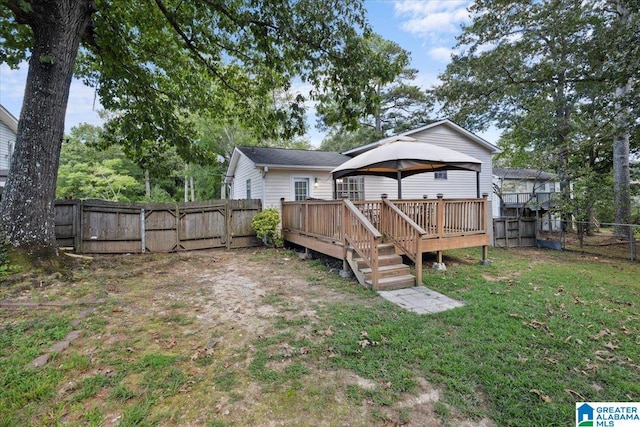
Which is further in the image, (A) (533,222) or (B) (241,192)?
(B) (241,192)

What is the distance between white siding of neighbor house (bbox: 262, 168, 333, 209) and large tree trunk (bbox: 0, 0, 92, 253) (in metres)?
5.97

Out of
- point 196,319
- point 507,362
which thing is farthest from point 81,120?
point 507,362

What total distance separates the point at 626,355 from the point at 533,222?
9445 millimetres

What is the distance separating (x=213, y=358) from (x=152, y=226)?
729 cm

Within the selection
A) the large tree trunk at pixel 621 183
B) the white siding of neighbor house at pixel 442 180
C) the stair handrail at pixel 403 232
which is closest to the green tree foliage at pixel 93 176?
the white siding of neighbor house at pixel 442 180

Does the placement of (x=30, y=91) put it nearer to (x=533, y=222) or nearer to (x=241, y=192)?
(x=241, y=192)

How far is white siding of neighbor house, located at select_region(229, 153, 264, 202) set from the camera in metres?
10.9

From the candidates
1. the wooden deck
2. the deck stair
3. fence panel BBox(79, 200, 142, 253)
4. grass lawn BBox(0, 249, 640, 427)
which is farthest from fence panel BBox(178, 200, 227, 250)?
the deck stair

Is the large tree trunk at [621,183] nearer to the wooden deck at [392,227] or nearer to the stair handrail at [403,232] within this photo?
the wooden deck at [392,227]

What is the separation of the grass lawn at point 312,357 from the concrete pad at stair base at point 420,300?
237 mm

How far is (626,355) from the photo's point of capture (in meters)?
3.09

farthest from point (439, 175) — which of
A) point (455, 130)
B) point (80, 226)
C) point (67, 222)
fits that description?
point (67, 222)

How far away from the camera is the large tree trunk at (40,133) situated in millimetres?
5047

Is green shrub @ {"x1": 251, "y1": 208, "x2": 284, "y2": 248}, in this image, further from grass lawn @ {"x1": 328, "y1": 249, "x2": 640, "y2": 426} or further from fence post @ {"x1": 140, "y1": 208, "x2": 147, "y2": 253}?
grass lawn @ {"x1": 328, "y1": 249, "x2": 640, "y2": 426}
